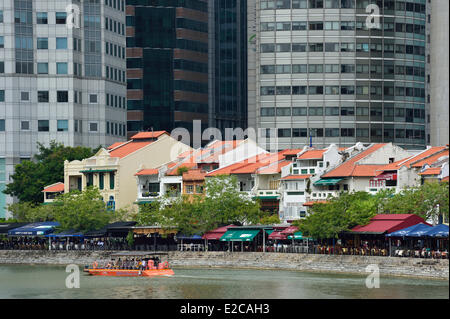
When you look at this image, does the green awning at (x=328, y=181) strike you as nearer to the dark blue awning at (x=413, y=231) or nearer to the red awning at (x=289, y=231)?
the red awning at (x=289, y=231)

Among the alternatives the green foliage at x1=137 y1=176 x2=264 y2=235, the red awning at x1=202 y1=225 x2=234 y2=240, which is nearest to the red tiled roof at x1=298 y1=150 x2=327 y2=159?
the green foliage at x1=137 y1=176 x2=264 y2=235

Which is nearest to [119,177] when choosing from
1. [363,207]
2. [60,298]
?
[363,207]

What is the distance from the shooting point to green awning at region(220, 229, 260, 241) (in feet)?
522

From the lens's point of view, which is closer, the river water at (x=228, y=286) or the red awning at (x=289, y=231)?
the river water at (x=228, y=286)

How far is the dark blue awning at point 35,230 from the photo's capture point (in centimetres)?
18250

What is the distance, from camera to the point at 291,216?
561 ft

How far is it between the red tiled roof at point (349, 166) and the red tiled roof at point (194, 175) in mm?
21706

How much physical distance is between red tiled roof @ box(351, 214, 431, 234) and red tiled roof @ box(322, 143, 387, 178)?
596 inches

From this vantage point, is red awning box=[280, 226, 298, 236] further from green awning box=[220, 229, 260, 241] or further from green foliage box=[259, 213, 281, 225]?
green foliage box=[259, 213, 281, 225]

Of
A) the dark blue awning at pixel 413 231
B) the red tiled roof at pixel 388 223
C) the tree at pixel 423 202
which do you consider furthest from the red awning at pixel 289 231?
the dark blue awning at pixel 413 231

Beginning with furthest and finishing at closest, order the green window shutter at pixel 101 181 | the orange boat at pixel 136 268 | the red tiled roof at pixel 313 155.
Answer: the green window shutter at pixel 101 181
the red tiled roof at pixel 313 155
the orange boat at pixel 136 268

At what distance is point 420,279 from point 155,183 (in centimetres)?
6554
